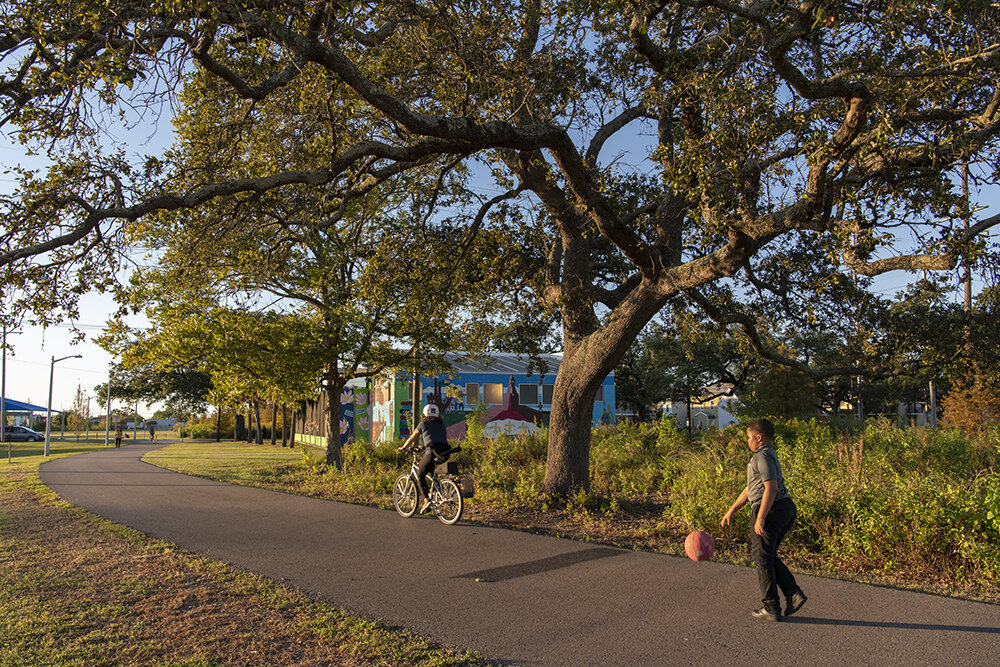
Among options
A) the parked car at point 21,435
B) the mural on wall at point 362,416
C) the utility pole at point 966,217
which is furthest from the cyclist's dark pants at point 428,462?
the parked car at point 21,435

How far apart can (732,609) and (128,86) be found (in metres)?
7.18

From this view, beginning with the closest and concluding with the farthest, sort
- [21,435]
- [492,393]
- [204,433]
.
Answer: [492,393] < [21,435] < [204,433]

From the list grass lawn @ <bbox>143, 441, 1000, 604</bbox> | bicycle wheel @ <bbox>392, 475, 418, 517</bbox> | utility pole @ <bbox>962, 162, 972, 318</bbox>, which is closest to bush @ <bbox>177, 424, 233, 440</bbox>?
grass lawn @ <bbox>143, 441, 1000, 604</bbox>

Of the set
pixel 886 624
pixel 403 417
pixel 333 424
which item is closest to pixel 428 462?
pixel 886 624

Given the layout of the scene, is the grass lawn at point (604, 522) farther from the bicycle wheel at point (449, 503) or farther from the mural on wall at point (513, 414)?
the mural on wall at point (513, 414)

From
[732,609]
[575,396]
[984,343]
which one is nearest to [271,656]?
[732,609]

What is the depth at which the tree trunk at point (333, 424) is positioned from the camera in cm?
1948

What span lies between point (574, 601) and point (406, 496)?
17.0 feet

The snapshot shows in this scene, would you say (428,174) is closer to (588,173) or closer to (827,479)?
(588,173)

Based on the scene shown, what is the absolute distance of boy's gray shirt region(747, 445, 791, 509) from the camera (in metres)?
5.21

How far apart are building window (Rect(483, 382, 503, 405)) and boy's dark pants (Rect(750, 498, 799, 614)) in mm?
24835

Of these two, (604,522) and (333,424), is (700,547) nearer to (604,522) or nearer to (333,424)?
(604,522)

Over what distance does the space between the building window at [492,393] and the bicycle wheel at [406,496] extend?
63.4 ft

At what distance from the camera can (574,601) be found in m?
5.63
